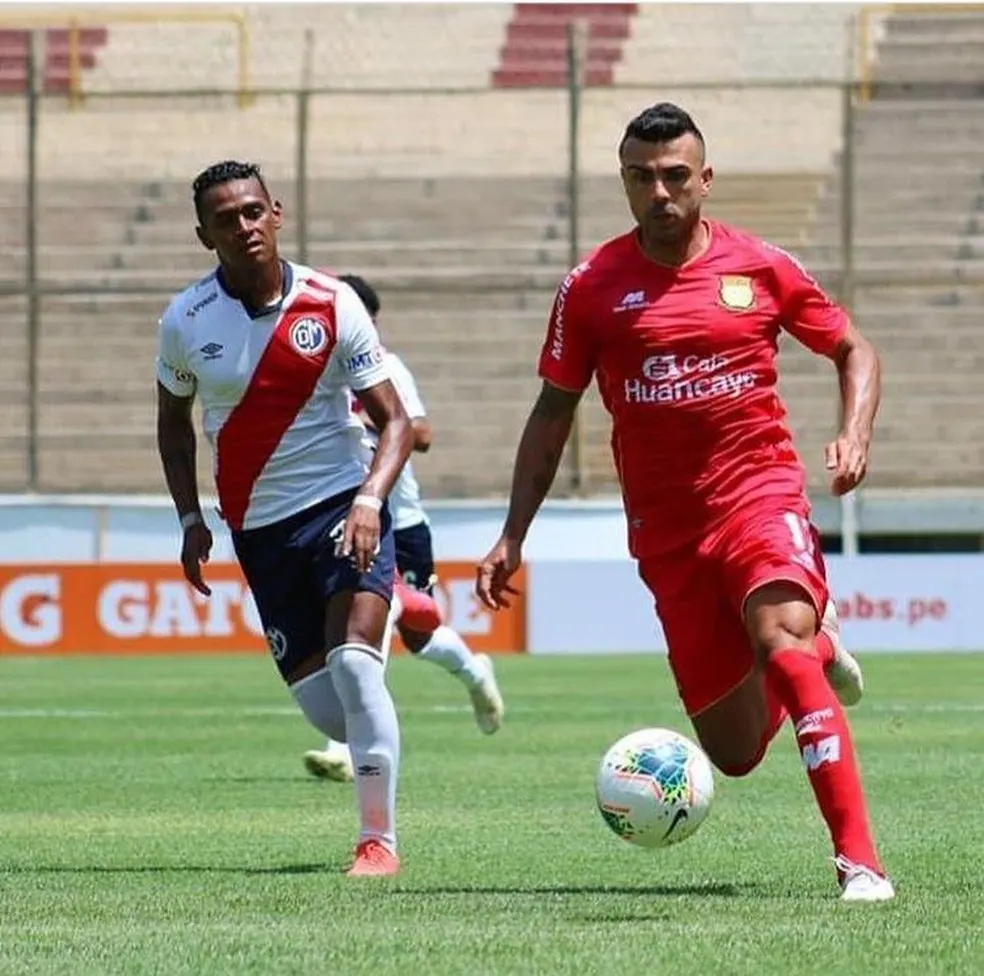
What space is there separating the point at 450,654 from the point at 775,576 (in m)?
6.50

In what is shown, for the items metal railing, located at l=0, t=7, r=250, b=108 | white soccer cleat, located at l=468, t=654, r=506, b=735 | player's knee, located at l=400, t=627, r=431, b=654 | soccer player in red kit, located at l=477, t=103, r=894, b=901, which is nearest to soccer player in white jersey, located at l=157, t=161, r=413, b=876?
soccer player in red kit, located at l=477, t=103, r=894, b=901

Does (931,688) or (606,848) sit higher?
(606,848)

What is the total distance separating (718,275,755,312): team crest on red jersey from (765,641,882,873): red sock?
108cm

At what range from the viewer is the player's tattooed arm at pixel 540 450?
796cm

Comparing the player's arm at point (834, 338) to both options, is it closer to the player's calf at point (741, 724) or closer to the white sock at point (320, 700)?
the player's calf at point (741, 724)

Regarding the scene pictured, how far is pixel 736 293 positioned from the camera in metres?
7.82

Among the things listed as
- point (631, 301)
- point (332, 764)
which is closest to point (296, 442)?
point (631, 301)

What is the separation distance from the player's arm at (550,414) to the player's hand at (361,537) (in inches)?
16.1

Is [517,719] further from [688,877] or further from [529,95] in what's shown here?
[529,95]

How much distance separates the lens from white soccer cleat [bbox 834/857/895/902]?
275 inches

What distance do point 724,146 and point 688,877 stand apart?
26483 millimetres

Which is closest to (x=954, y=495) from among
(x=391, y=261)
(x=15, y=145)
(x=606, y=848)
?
(x=391, y=261)

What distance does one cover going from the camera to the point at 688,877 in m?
8.03

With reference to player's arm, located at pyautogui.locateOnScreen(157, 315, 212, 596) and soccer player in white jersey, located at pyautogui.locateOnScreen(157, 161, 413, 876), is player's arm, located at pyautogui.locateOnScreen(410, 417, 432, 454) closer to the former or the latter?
player's arm, located at pyautogui.locateOnScreen(157, 315, 212, 596)
